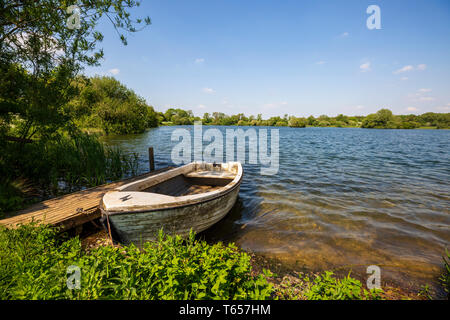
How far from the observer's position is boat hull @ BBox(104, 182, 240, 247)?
355 cm

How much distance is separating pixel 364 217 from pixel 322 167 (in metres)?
7.37

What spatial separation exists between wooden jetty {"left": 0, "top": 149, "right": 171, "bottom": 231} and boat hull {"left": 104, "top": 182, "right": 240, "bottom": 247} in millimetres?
1528

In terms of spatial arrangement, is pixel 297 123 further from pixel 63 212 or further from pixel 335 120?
pixel 63 212

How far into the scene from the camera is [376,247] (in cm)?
455

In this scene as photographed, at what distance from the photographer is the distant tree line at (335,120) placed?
70.5 m

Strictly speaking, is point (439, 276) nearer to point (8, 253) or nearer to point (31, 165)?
point (8, 253)

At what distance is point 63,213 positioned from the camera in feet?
14.5

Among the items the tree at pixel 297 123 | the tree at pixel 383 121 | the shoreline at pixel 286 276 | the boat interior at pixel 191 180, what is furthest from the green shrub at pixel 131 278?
the tree at pixel 297 123

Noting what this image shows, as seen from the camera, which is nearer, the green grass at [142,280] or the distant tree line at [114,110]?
the green grass at [142,280]

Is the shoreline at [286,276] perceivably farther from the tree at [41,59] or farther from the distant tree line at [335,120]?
the distant tree line at [335,120]

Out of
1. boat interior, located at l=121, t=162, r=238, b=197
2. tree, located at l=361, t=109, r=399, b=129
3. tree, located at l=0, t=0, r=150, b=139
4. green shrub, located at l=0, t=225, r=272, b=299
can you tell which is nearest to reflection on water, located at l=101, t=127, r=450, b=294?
boat interior, located at l=121, t=162, r=238, b=197

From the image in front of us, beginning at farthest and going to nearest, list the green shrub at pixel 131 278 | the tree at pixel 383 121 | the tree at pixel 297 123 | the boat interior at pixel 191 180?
1. the tree at pixel 297 123
2. the tree at pixel 383 121
3. the boat interior at pixel 191 180
4. the green shrub at pixel 131 278
